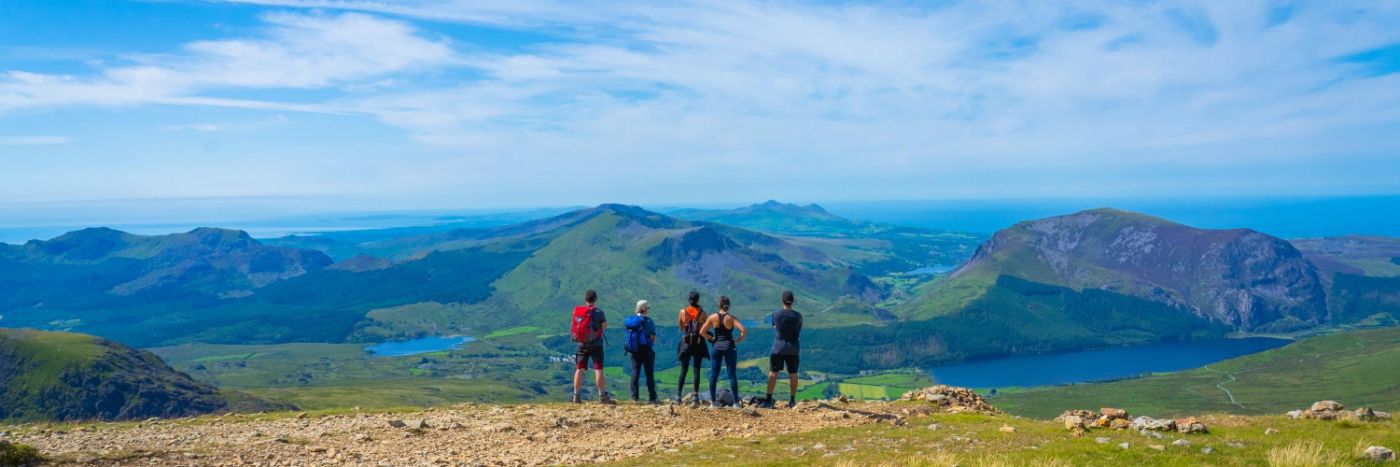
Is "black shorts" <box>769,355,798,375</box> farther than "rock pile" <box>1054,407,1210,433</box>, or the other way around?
"black shorts" <box>769,355,798,375</box>

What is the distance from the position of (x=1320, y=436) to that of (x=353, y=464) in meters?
26.4

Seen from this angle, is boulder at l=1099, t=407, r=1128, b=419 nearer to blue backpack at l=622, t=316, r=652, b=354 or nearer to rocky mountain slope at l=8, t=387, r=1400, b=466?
rocky mountain slope at l=8, t=387, r=1400, b=466

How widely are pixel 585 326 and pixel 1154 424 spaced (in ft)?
64.8

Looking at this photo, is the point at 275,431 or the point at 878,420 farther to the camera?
the point at 878,420

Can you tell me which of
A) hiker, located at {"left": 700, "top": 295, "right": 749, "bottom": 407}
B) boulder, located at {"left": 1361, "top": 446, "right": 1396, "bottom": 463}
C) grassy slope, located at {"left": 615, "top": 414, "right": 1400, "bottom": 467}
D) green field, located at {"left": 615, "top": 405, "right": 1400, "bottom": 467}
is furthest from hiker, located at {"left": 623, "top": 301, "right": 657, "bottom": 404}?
boulder, located at {"left": 1361, "top": 446, "right": 1396, "bottom": 463}

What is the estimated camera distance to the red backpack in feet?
104

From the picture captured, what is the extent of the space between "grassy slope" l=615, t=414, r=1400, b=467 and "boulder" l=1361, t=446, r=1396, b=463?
0.90 feet

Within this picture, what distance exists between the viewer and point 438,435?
2534cm

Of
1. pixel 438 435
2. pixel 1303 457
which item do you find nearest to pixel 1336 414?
pixel 1303 457

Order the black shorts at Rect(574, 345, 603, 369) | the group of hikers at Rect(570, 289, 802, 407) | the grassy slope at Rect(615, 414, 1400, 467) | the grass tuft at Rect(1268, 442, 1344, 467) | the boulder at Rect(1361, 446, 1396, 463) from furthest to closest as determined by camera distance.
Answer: the black shorts at Rect(574, 345, 603, 369), the group of hikers at Rect(570, 289, 802, 407), the grassy slope at Rect(615, 414, 1400, 467), the boulder at Rect(1361, 446, 1396, 463), the grass tuft at Rect(1268, 442, 1344, 467)

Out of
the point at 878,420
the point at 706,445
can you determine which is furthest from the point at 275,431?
the point at 878,420

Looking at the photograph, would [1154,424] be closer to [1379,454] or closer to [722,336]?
[1379,454]

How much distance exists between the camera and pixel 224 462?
2139cm

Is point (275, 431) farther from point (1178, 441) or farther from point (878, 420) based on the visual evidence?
point (1178, 441)
